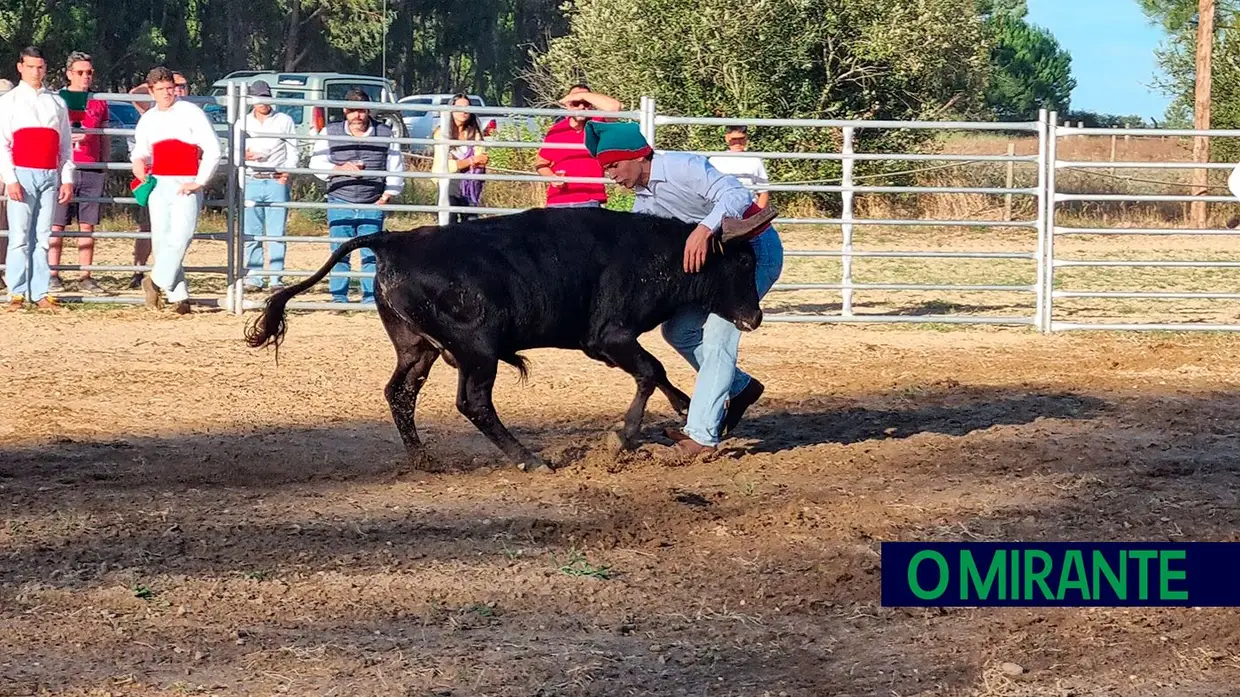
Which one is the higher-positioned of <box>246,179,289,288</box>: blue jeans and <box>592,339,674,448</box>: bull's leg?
<box>246,179,289,288</box>: blue jeans

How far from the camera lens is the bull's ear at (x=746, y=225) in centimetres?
658

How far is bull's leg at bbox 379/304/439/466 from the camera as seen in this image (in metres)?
6.70

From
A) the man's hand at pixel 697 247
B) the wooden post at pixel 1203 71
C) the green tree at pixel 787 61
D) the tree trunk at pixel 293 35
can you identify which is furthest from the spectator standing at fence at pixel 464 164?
the tree trunk at pixel 293 35

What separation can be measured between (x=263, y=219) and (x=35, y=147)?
2073 millimetres

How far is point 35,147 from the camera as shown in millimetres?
11164

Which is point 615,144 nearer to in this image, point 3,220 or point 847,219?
point 847,219

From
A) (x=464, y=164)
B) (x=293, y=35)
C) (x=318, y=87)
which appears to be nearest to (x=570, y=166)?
(x=464, y=164)

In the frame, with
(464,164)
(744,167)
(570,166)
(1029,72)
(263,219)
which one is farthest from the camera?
(1029,72)

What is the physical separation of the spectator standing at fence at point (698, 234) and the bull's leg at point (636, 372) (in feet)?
0.59

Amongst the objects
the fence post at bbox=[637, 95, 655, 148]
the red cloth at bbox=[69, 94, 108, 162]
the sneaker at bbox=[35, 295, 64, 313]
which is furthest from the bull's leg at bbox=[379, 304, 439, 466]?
the red cloth at bbox=[69, 94, 108, 162]

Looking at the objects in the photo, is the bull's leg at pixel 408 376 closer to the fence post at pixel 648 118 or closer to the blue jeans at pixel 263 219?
the fence post at pixel 648 118

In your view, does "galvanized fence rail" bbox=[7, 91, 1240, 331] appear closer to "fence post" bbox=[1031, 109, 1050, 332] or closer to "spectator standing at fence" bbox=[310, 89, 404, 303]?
"fence post" bbox=[1031, 109, 1050, 332]

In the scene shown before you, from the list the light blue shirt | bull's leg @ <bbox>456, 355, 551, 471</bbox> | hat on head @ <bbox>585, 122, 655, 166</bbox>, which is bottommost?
bull's leg @ <bbox>456, 355, 551, 471</bbox>

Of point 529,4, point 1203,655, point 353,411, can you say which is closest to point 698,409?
point 353,411
